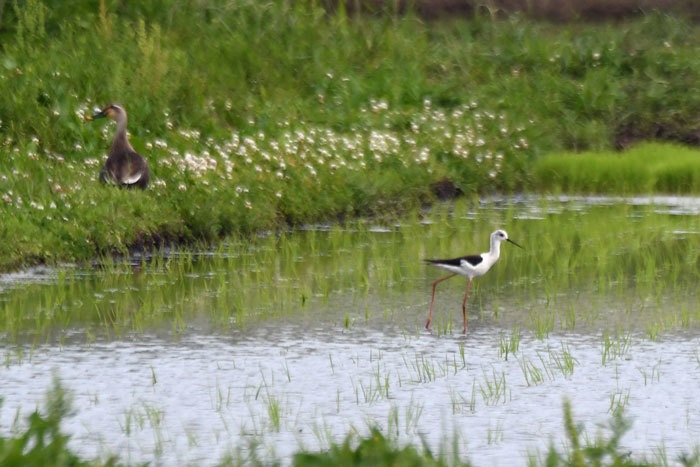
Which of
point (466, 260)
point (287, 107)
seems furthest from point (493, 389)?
point (287, 107)

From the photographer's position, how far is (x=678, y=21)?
26047 mm

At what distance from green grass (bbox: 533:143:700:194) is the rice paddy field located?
5 cm

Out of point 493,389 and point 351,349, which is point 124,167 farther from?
point 493,389

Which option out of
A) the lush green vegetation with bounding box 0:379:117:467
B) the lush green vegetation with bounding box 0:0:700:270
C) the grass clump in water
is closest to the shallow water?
the grass clump in water

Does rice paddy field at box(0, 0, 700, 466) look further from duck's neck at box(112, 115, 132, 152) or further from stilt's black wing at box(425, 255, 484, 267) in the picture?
duck's neck at box(112, 115, 132, 152)

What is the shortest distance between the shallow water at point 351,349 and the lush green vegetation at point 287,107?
1110 millimetres

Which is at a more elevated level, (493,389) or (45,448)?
(45,448)

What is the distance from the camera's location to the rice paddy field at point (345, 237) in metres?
6.91

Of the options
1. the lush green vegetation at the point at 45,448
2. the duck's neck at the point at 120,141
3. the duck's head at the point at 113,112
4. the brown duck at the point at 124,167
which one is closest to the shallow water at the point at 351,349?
the brown duck at the point at 124,167

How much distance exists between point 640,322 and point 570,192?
9.59 metres

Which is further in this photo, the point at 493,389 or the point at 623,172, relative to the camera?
the point at 623,172

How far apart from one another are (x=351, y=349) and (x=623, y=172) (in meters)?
11.6

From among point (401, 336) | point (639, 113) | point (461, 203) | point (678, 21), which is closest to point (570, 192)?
point (461, 203)

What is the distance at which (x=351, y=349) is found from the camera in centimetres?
892
